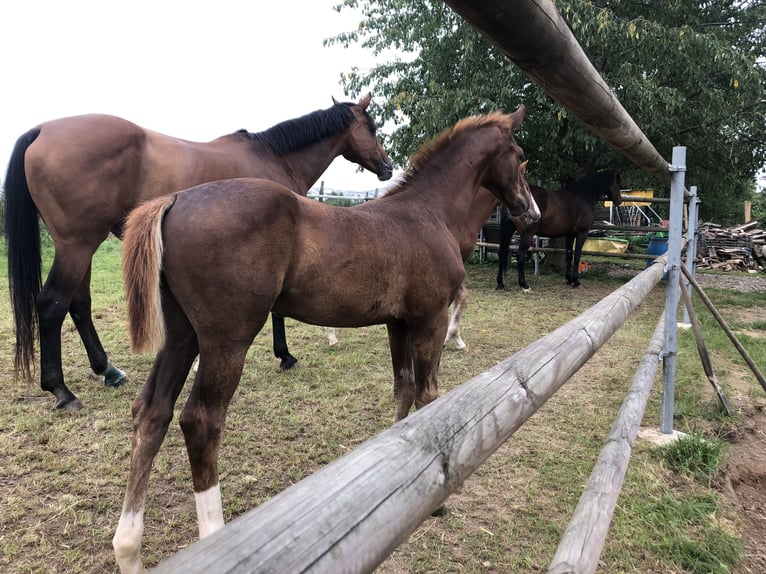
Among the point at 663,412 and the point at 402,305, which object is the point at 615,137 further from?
the point at 663,412

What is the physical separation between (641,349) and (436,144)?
3.74 meters

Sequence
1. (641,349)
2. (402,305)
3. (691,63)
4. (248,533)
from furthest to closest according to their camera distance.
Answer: (691,63), (641,349), (402,305), (248,533)

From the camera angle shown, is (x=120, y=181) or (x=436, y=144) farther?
(x=120, y=181)

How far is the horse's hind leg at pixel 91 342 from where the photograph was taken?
11.8 ft

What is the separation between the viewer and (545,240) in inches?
534

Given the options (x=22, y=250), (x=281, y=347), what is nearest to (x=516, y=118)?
(x=281, y=347)

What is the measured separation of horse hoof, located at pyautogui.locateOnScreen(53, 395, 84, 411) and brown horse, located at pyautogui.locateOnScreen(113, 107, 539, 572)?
1.73m

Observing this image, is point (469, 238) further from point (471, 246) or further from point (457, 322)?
point (457, 322)

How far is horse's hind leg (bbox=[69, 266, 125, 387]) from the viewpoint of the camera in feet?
11.8

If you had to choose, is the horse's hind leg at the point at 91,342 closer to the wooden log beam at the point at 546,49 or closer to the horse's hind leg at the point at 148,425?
the horse's hind leg at the point at 148,425

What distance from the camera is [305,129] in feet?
13.5

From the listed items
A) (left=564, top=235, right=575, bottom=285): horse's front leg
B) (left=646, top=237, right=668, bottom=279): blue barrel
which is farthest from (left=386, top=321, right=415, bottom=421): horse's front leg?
(left=646, top=237, right=668, bottom=279): blue barrel

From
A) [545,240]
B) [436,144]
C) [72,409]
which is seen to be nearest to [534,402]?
[436,144]

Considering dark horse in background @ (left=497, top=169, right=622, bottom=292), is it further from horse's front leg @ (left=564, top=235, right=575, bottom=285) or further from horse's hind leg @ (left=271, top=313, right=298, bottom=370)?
horse's hind leg @ (left=271, top=313, right=298, bottom=370)
